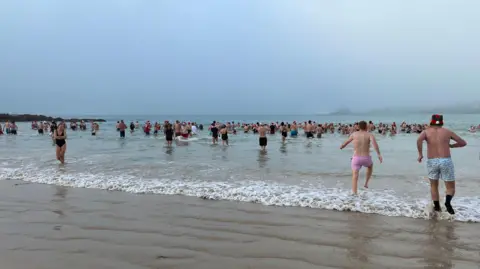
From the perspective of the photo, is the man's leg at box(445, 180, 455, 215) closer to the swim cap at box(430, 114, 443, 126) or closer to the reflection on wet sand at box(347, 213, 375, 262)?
the swim cap at box(430, 114, 443, 126)

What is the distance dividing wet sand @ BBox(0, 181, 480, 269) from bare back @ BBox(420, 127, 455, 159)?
3.72 feet

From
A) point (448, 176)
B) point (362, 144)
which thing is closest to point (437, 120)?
point (448, 176)

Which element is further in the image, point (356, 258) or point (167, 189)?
point (167, 189)

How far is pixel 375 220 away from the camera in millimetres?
5453

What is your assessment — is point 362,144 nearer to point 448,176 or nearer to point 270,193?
point 448,176

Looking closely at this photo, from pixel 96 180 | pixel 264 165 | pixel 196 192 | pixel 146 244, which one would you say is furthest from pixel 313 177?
pixel 146 244

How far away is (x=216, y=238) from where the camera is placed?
4.53 metres

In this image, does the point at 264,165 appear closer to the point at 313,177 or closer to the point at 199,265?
the point at 313,177

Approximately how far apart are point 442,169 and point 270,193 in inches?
121

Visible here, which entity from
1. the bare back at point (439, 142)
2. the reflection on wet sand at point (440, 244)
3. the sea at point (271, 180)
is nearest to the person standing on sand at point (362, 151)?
the sea at point (271, 180)

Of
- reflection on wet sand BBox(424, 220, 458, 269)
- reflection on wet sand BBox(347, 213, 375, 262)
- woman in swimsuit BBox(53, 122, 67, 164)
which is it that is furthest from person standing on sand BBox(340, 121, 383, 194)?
woman in swimsuit BBox(53, 122, 67, 164)

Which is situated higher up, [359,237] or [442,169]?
[442,169]

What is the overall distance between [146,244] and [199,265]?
91 centimetres

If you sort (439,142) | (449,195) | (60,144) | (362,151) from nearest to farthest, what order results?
(449,195) < (439,142) < (362,151) < (60,144)
